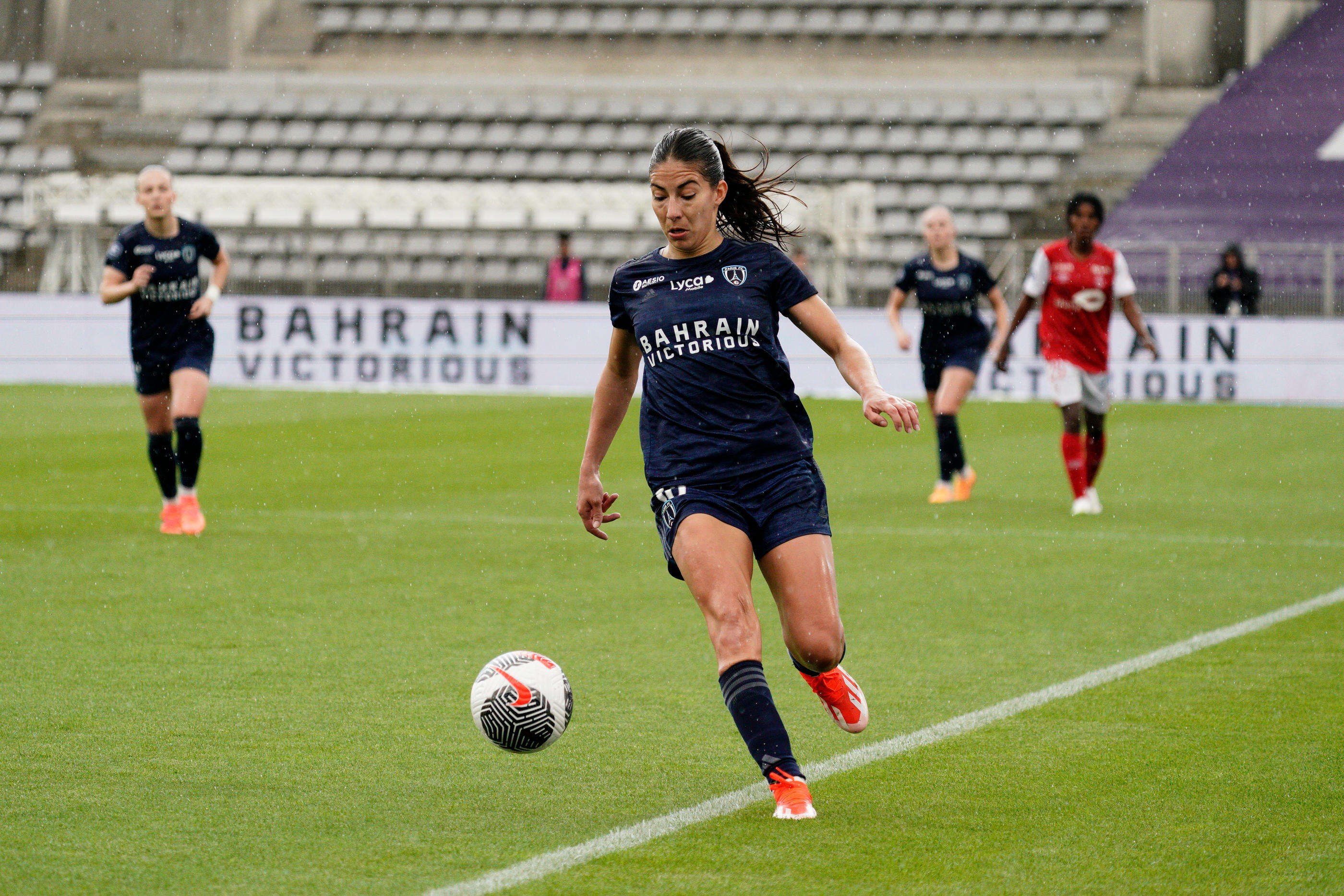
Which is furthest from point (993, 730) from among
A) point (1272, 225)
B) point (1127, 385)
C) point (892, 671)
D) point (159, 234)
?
point (1272, 225)

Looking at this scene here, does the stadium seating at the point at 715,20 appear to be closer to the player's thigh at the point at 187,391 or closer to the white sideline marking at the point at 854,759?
the player's thigh at the point at 187,391

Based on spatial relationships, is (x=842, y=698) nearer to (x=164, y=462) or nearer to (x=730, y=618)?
(x=730, y=618)

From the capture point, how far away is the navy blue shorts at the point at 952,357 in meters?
13.1

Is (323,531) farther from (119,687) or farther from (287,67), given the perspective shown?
(287,67)

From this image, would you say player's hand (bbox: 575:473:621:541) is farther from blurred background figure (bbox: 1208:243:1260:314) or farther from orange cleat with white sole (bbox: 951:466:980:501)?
blurred background figure (bbox: 1208:243:1260:314)

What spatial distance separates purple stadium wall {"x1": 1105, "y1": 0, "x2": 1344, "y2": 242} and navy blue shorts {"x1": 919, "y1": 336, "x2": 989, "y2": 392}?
16.9 metres

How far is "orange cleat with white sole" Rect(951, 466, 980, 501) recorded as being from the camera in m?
13.1

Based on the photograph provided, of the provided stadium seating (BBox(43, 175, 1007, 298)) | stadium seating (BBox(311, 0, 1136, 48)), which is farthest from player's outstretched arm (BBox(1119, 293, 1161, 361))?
stadium seating (BBox(311, 0, 1136, 48))

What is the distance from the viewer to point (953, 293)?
→ 13.1 metres

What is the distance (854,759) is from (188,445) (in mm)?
6465

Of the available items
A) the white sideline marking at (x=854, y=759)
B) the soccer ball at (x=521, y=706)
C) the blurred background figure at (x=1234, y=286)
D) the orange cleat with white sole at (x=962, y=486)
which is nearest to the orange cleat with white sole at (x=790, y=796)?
the white sideline marking at (x=854, y=759)

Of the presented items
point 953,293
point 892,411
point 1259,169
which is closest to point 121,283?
point 953,293

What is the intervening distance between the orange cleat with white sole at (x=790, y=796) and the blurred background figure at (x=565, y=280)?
67.9 feet

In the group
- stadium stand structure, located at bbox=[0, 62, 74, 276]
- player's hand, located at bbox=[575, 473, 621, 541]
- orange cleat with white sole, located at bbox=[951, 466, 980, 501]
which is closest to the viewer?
player's hand, located at bbox=[575, 473, 621, 541]
